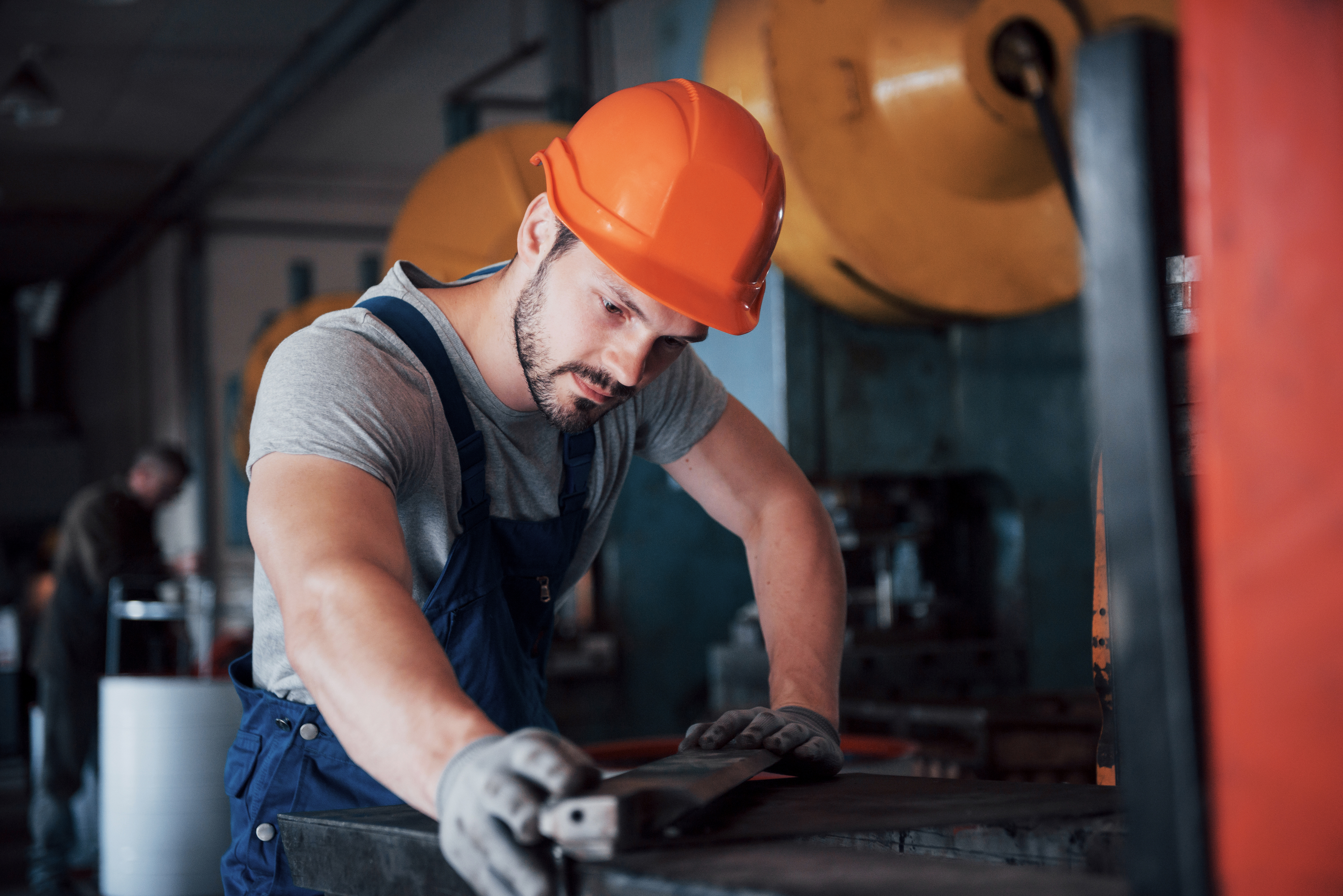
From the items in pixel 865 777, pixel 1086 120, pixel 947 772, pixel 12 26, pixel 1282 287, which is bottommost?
pixel 947 772

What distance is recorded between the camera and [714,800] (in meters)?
1.09

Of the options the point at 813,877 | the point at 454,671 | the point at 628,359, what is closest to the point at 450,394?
the point at 628,359

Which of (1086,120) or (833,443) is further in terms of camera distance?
(833,443)

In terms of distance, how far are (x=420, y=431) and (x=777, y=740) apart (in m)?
0.49

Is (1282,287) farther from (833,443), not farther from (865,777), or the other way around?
(833,443)

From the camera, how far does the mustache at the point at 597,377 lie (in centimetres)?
140

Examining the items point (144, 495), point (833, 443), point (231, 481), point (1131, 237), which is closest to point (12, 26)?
point (144, 495)

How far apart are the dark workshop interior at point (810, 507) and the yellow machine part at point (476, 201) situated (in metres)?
0.02

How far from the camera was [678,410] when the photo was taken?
170 centimetres

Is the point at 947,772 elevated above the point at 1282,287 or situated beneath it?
Result: situated beneath

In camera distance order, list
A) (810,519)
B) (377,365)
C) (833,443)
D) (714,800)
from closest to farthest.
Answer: (714,800) → (377,365) → (810,519) → (833,443)

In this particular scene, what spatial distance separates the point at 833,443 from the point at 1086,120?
81.2 inches

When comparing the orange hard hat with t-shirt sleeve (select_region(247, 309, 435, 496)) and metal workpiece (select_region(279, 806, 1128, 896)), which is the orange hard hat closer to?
t-shirt sleeve (select_region(247, 309, 435, 496))

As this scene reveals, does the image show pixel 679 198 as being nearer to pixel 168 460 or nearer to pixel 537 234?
pixel 537 234
